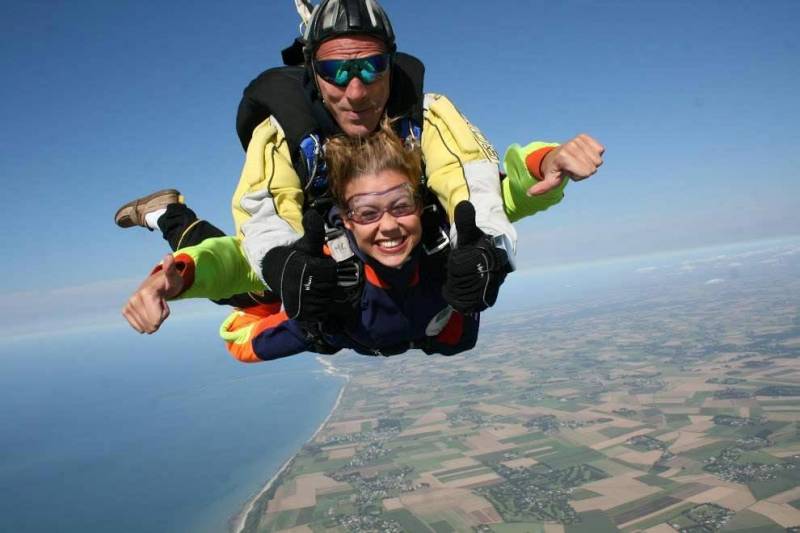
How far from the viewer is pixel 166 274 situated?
5.82 feet

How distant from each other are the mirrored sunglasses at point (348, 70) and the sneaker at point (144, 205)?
6.83ft

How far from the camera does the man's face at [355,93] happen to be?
97.9 inches

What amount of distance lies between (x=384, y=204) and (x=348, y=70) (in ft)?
2.47

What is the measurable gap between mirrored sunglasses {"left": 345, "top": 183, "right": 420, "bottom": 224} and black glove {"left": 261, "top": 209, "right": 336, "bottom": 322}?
0.44 meters

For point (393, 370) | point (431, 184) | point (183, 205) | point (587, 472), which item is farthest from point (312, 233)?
point (393, 370)

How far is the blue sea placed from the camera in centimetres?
4766

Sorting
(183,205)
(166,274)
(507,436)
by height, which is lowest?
(507,436)

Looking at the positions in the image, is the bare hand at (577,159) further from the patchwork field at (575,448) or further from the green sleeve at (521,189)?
the patchwork field at (575,448)

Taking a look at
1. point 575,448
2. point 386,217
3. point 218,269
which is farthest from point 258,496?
point 386,217

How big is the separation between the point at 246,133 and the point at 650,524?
3130 centimetres

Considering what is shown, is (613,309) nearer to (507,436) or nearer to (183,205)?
(507,436)

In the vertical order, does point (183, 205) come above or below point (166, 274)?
above

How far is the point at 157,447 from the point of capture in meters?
74.2

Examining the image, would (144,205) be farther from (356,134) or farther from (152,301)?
(152,301)
